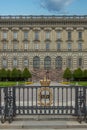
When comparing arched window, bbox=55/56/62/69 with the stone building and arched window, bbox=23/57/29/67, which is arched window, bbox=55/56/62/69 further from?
arched window, bbox=23/57/29/67

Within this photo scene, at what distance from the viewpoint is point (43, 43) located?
82.3 m

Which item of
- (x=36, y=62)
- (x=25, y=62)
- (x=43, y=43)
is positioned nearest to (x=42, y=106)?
(x=25, y=62)

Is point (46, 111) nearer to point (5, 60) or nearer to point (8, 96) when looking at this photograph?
point (8, 96)

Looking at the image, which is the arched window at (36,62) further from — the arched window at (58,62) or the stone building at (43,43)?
the arched window at (58,62)

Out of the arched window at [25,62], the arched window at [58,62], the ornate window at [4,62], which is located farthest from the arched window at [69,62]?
the ornate window at [4,62]

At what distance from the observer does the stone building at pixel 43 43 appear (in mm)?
81125

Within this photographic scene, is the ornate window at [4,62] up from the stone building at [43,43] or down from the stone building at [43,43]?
down

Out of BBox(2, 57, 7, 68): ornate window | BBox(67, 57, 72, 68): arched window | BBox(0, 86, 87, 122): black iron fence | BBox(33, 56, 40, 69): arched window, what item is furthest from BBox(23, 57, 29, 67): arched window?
BBox(0, 86, 87, 122): black iron fence

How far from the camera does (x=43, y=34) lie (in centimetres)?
8281

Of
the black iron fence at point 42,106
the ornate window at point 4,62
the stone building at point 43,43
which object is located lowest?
the black iron fence at point 42,106

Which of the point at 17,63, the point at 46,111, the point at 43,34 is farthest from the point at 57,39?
the point at 46,111

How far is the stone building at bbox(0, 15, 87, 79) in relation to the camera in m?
81.1

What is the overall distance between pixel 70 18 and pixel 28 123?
71798 millimetres

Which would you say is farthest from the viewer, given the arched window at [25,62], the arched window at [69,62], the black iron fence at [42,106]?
the arched window at [69,62]
